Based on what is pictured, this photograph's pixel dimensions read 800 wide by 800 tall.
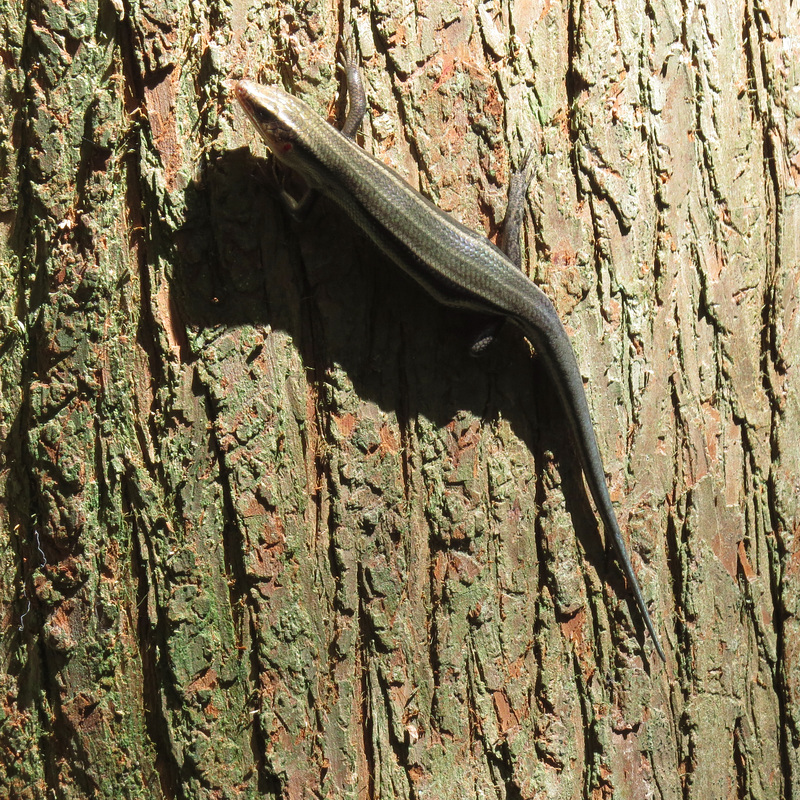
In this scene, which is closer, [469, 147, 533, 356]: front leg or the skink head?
the skink head

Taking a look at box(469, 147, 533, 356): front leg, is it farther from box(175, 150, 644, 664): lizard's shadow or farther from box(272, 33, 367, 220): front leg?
box(272, 33, 367, 220): front leg

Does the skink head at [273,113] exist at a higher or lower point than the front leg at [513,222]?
higher

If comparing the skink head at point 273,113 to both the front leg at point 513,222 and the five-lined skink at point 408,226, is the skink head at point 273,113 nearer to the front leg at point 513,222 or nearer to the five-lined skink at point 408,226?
the five-lined skink at point 408,226

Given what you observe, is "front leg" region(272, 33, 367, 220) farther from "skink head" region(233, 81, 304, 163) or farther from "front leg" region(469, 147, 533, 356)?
"front leg" region(469, 147, 533, 356)

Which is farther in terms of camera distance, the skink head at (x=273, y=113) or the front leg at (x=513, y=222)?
the front leg at (x=513, y=222)

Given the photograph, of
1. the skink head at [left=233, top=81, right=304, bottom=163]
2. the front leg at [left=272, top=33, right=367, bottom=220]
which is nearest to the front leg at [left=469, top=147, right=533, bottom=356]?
the front leg at [left=272, top=33, right=367, bottom=220]

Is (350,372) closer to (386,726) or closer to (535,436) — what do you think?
(535,436)

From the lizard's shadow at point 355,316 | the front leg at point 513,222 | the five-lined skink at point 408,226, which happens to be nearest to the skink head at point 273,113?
the five-lined skink at point 408,226

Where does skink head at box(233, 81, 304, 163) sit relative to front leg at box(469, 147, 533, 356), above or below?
above
